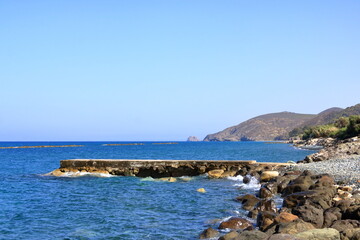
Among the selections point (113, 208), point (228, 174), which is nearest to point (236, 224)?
point (113, 208)

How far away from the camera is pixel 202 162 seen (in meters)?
33.4

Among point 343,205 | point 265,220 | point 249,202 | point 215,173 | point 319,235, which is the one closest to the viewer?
point 319,235

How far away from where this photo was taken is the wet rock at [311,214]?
12750 millimetres

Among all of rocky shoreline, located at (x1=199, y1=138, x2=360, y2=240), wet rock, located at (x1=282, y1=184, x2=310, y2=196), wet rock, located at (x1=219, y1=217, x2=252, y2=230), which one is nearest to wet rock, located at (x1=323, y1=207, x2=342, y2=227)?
rocky shoreline, located at (x1=199, y1=138, x2=360, y2=240)

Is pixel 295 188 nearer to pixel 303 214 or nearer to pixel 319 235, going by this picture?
pixel 303 214

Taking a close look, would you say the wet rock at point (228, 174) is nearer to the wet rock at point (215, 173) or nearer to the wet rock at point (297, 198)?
the wet rock at point (215, 173)

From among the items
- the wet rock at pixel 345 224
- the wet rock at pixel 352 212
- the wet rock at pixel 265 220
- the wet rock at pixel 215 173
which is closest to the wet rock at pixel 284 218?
the wet rock at pixel 265 220

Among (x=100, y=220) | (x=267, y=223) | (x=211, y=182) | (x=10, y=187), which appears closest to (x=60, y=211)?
(x=100, y=220)

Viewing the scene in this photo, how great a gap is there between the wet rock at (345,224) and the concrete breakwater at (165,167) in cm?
1930

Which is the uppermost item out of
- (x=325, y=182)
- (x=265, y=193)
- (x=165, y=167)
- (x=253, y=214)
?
(x=165, y=167)

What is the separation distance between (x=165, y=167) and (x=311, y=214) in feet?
68.5

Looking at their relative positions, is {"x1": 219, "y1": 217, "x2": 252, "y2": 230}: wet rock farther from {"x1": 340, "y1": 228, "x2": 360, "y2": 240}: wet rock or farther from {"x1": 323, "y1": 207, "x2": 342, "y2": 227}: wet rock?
{"x1": 340, "y1": 228, "x2": 360, "y2": 240}: wet rock

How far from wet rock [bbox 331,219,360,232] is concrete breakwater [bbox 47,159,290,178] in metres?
19.3

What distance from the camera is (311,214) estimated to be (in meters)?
13.0
